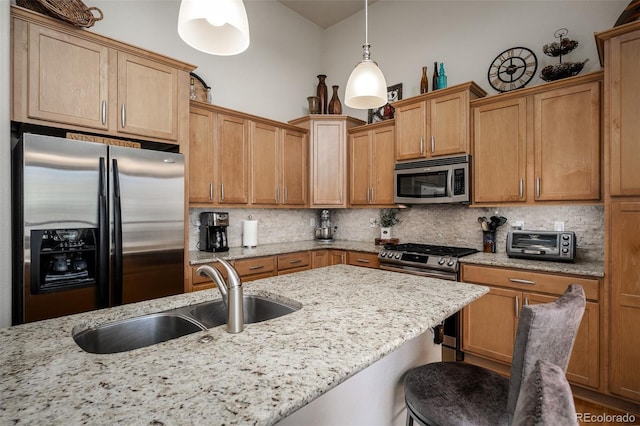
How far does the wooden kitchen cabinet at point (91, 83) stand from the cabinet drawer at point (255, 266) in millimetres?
1240

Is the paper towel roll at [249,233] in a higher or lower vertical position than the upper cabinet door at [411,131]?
lower

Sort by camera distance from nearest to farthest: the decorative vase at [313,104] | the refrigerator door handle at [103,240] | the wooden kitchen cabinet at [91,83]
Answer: the wooden kitchen cabinet at [91,83], the refrigerator door handle at [103,240], the decorative vase at [313,104]

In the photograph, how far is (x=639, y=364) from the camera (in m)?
2.04

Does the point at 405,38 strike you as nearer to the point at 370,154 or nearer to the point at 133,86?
the point at 370,154

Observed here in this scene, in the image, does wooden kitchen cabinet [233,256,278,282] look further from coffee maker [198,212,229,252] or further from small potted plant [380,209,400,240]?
small potted plant [380,209,400,240]

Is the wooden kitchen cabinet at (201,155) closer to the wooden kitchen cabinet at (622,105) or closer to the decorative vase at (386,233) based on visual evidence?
the decorative vase at (386,233)

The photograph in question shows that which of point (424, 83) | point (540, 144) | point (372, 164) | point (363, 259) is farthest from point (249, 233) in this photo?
point (540, 144)

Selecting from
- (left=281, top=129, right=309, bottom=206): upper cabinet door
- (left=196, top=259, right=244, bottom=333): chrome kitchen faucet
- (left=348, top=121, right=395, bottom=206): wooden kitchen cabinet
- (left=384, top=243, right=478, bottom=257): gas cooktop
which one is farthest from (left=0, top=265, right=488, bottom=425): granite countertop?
(left=281, top=129, right=309, bottom=206): upper cabinet door

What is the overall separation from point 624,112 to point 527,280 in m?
1.29

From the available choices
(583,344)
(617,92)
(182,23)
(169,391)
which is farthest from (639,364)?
(182,23)

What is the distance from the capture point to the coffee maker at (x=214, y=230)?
3.18 metres

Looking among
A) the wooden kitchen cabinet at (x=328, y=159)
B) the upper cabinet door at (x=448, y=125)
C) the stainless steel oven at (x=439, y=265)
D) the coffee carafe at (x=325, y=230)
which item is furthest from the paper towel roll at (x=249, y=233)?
the upper cabinet door at (x=448, y=125)

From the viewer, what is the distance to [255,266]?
3.15 m

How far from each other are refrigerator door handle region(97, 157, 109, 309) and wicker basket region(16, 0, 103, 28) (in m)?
0.93
